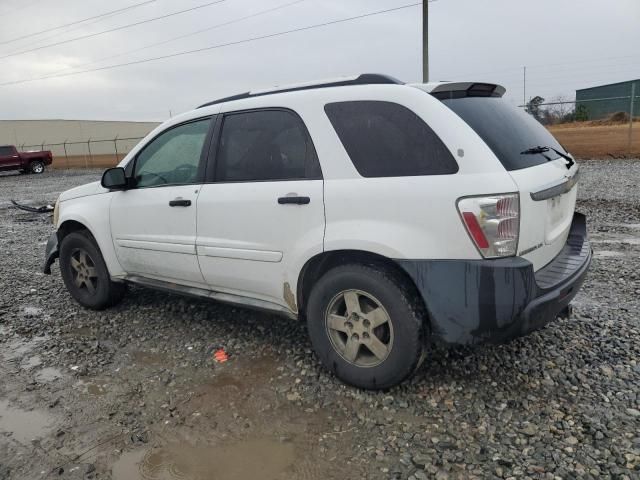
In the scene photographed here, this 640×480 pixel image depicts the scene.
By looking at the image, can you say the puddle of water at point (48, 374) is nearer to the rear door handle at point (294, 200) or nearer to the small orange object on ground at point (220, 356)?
the small orange object on ground at point (220, 356)

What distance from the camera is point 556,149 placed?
3.50 m

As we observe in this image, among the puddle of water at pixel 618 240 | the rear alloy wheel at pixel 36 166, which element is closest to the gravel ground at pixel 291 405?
the puddle of water at pixel 618 240

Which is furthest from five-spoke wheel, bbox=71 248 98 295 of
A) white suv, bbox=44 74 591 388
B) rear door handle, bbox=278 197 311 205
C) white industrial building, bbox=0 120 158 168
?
white industrial building, bbox=0 120 158 168

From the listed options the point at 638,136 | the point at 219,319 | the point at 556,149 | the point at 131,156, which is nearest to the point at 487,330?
the point at 556,149

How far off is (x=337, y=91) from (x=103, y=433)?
8.03 ft

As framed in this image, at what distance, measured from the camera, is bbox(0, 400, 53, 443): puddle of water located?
117 inches

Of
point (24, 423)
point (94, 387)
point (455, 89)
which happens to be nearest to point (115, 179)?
point (94, 387)

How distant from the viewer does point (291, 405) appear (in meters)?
3.13

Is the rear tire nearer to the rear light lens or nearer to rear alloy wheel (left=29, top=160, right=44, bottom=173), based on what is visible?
the rear light lens

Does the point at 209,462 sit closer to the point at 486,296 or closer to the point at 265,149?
the point at 486,296

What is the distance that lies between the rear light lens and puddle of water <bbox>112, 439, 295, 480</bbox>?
1.46 m

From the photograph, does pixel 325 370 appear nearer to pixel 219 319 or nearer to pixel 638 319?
pixel 219 319

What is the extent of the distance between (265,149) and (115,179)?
5.00 feet

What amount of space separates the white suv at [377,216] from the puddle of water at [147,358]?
57 cm
